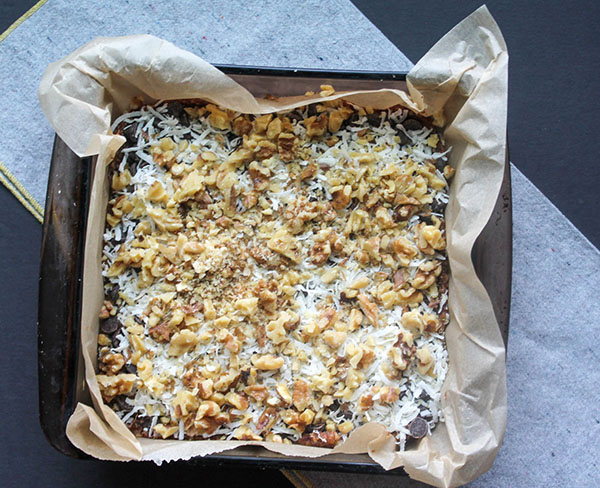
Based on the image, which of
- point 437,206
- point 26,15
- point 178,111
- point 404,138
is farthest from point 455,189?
point 26,15

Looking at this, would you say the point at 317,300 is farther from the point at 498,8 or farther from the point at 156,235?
the point at 498,8

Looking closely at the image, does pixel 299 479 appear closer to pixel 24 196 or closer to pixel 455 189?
pixel 455 189

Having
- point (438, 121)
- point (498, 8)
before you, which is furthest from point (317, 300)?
point (498, 8)

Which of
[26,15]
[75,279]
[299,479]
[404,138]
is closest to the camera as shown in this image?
[75,279]

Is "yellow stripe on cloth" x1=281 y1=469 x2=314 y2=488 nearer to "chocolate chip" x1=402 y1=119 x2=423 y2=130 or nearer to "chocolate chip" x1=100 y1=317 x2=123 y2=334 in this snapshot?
"chocolate chip" x1=100 y1=317 x2=123 y2=334

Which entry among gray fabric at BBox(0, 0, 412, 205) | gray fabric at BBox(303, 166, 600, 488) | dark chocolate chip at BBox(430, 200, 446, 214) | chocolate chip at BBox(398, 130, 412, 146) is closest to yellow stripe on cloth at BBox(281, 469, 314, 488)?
gray fabric at BBox(303, 166, 600, 488)

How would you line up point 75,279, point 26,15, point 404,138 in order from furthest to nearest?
1. point 26,15
2. point 404,138
3. point 75,279

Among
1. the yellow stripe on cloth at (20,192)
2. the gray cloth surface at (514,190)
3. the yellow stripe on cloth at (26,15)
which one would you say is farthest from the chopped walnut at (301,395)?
the yellow stripe on cloth at (26,15)
